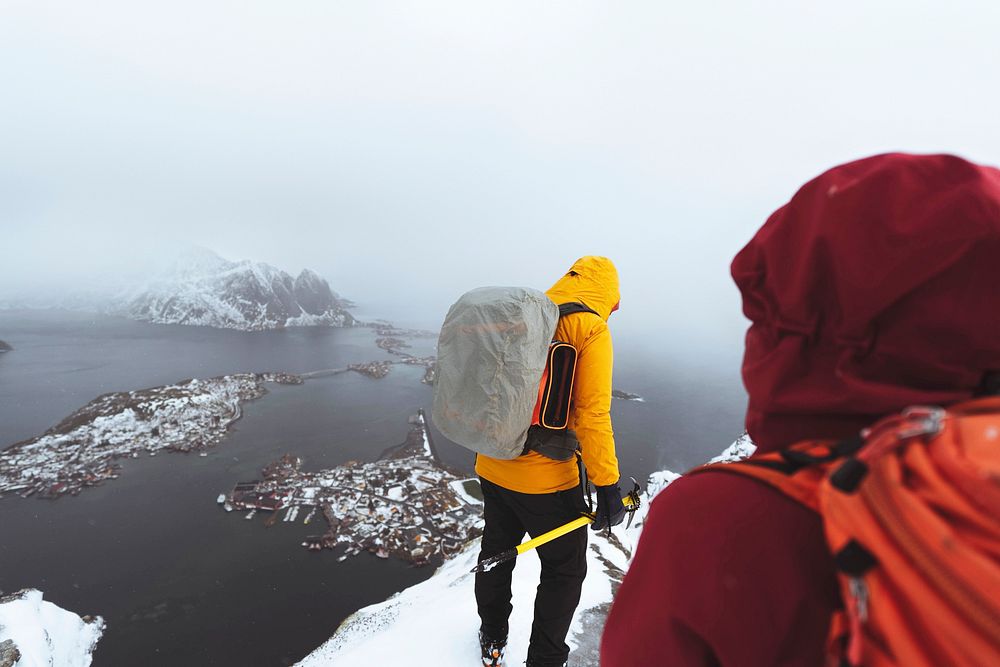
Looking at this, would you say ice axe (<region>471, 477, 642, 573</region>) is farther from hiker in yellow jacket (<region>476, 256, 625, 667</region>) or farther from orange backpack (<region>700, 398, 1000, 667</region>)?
orange backpack (<region>700, 398, 1000, 667</region>)

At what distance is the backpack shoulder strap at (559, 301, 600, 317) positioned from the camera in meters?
2.79

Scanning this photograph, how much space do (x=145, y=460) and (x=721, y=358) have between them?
14424 cm

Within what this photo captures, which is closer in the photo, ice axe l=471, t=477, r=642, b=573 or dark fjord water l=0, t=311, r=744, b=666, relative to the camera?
ice axe l=471, t=477, r=642, b=573

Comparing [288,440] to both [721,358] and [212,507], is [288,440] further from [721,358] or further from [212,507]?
[721,358]

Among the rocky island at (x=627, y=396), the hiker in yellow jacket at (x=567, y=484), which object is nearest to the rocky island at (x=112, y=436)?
the hiker in yellow jacket at (x=567, y=484)

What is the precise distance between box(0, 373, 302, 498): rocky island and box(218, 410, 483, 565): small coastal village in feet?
53.0

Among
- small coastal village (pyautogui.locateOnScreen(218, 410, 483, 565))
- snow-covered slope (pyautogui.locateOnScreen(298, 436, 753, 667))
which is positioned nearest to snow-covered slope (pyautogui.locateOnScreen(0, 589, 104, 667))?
small coastal village (pyautogui.locateOnScreen(218, 410, 483, 565))

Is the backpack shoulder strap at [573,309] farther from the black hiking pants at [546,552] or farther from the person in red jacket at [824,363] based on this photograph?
the person in red jacket at [824,363]

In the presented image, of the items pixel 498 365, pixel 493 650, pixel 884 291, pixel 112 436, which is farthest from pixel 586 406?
pixel 112 436

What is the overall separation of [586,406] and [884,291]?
6.69 ft

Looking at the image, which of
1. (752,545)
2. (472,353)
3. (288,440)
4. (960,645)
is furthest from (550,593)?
(288,440)

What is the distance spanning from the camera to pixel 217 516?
3234 centimetres

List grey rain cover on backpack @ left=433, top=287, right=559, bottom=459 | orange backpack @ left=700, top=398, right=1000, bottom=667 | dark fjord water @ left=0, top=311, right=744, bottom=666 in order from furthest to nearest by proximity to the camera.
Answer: dark fjord water @ left=0, top=311, right=744, bottom=666 < grey rain cover on backpack @ left=433, top=287, right=559, bottom=459 < orange backpack @ left=700, top=398, right=1000, bottom=667

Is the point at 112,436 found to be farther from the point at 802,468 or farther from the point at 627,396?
the point at 627,396
